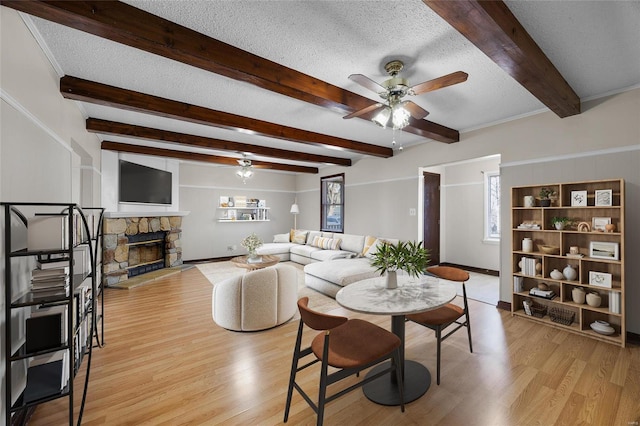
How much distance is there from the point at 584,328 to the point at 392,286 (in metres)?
2.53

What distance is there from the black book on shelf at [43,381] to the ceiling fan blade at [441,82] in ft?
10.3

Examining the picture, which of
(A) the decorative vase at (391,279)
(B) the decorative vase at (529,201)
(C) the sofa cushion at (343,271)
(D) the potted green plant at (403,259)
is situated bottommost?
(C) the sofa cushion at (343,271)

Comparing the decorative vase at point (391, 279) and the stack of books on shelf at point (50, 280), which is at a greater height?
the stack of books on shelf at point (50, 280)

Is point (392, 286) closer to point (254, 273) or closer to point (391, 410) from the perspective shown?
point (391, 410)

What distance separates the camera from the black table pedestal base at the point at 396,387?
2000 mm

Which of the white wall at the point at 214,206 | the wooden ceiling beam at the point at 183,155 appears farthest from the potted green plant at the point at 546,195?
the white wall at the point at 214,206

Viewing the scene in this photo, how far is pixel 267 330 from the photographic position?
3184mm

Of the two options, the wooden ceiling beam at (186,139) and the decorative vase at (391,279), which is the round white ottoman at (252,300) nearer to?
the decorative vase at (391,279)

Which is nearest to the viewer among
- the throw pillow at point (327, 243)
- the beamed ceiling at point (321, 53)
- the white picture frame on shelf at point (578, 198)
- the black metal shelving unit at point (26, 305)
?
the black metal shelving unit at point (26, 305)

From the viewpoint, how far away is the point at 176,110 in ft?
10.5

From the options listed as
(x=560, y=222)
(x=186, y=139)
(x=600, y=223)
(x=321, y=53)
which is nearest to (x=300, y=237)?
(x=186, y=139)

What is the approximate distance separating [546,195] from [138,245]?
716cm

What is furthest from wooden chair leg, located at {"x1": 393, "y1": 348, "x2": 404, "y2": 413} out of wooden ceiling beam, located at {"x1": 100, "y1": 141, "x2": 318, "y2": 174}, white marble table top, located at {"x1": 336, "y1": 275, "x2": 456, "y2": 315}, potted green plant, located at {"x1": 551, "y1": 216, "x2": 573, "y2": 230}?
wooden ceiling beam, located at {"x1": 100, "y1": 141, "x2": 318, "y2": 174}

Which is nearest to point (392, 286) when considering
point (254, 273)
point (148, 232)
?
point (254, 273)
